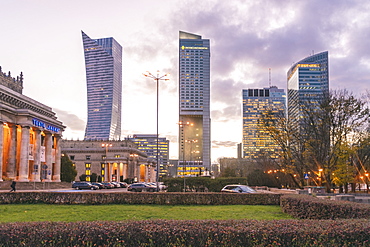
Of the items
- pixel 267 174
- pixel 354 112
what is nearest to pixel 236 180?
pixel 354 112

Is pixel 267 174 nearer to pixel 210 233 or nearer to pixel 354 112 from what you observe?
pixel 354 112

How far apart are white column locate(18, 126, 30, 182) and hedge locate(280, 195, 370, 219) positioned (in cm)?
5697

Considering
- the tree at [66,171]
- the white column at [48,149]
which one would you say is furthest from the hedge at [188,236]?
the tree at [66,171]

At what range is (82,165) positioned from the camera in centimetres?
14038

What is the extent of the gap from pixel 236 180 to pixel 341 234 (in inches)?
1459

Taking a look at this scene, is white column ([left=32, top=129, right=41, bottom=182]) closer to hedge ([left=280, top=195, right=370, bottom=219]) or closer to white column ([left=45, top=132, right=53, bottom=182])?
white column ([left=45, top=132, right=53, bottom=182])

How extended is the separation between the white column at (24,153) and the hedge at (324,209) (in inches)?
2243

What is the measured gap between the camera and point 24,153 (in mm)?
68188


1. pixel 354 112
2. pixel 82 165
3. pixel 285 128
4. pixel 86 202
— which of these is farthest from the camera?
pixel 82 165

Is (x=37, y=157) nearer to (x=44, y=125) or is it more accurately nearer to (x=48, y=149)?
(x=48, y=149)

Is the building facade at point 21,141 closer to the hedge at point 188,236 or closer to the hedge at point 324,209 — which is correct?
the hedge at point 324,209

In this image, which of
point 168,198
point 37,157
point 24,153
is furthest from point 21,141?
point 168,198

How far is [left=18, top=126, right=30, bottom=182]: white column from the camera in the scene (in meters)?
67.3

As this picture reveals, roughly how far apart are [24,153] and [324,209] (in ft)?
205
